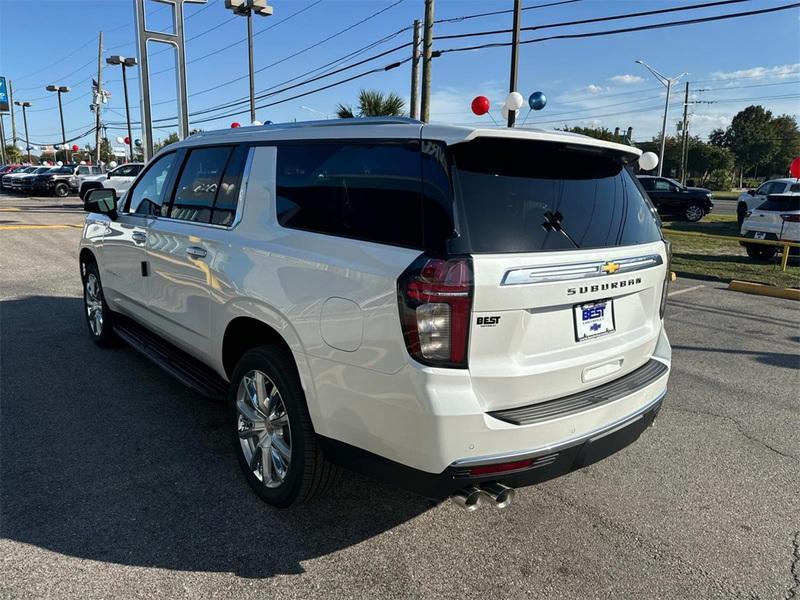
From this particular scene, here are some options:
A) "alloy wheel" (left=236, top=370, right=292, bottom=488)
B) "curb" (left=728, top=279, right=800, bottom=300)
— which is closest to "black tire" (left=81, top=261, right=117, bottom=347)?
"alloy wheel" (left=236, top=370, right=292, bottom=488)

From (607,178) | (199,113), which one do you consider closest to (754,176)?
(199,113)

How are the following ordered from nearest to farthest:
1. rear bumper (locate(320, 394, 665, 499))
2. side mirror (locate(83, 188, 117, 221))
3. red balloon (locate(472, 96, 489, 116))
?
rear bumper (locate(320, 394, 665, 499)) → side mirror (locate(83, 188, 117, 221)) → red balloon (locate(472, 96, 489, 116))

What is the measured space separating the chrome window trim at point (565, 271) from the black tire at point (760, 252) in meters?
12.1

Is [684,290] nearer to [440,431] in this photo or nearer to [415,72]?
[440,431]

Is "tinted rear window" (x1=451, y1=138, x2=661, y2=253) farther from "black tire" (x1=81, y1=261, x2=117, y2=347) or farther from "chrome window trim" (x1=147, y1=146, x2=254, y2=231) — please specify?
"black tire" (x1=81, y1=261, x2=117, y2=347)

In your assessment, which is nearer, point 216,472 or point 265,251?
point 265,251

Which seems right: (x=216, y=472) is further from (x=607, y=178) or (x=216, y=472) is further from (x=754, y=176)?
(x=754, y=176)

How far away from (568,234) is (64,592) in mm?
2544

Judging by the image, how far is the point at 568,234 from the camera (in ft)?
8.29

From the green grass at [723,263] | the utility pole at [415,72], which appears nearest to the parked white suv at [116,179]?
the utility pole at [415,72]

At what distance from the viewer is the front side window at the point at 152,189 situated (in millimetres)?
4289

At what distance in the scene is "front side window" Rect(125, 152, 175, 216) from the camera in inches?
169

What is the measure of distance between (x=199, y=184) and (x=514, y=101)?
39.9 feet

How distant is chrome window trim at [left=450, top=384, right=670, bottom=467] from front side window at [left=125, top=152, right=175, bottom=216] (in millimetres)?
3071
